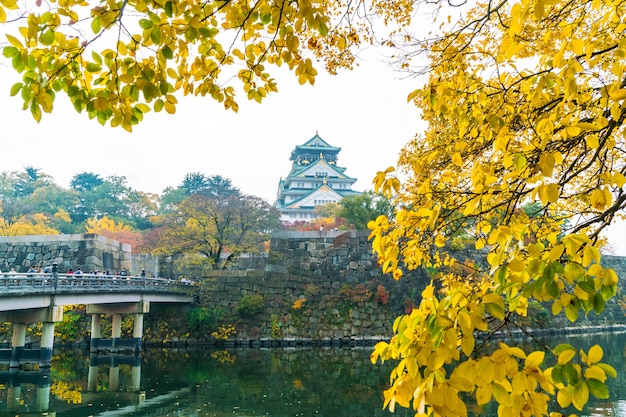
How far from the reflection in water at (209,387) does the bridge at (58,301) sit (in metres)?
0.83

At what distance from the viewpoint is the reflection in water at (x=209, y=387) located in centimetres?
847

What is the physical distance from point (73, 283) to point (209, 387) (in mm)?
5552

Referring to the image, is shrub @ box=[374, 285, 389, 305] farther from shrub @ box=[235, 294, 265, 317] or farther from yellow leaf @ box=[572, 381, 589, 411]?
yellow leaf @ box=[572, 381, 589, 411]

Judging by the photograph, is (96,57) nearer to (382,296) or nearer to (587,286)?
(587,286)

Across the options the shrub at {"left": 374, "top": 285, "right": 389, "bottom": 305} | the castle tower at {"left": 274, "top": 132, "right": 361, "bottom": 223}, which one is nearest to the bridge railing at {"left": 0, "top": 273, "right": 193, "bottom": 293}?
the shrub at {"left": 374, "top": 285, "right": 389, "bottom": 305}

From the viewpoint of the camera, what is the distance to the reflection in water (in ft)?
27.8

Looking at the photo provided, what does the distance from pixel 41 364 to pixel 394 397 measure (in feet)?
44.4

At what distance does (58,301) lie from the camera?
12.5 meters

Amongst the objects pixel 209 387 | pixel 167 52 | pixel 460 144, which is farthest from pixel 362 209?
pixel 167 52

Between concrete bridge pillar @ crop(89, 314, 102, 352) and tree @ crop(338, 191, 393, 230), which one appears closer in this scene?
concrete bridge pillar @ crop(89, 314, 102, 352)

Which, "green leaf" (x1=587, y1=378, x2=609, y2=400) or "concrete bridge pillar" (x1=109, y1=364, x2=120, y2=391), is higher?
"green leaf" (x1=587, y1=378, x2=609, y2=400)

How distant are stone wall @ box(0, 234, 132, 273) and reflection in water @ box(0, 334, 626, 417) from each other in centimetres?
499

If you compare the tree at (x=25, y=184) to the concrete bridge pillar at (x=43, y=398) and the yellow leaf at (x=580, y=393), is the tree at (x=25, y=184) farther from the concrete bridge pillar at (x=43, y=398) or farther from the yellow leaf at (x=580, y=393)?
the yellow leaf at (x=580, y=393)

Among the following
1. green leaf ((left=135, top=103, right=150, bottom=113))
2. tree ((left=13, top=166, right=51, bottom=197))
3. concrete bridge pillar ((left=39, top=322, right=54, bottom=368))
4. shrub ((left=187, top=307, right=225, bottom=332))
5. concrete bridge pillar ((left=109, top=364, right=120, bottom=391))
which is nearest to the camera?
green leaf ((left=135, top=103, right=150, bottom=113))
